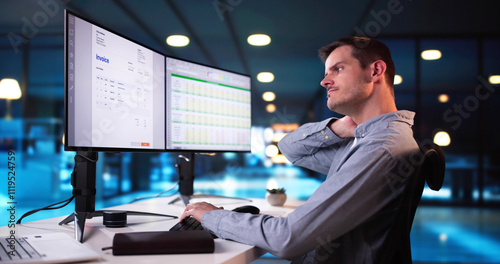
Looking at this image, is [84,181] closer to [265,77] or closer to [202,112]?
[202,112]

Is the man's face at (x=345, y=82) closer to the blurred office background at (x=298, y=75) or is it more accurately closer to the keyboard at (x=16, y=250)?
the keyboard at (x=16, y=250)

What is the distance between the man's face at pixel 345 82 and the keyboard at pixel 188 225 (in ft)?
2.08

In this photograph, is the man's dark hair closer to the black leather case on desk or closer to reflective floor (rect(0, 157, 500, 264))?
the black leather case on desk

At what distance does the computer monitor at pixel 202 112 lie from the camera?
171 cm

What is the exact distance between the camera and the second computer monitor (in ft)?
5.59

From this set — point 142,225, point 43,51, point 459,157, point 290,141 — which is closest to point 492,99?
point 459,157

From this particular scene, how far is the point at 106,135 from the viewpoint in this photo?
1247 mm

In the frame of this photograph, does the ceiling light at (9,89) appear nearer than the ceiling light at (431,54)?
No

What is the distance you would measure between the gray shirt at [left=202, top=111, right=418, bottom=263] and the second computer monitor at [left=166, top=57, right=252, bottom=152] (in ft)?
2.41

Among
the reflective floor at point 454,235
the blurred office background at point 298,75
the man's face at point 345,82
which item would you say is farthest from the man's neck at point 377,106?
the blurred office background at point 298,75

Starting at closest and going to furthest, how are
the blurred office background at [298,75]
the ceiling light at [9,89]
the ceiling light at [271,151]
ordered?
1. the blurred office background at [298,75]
2. the ceiling light at [9,89]
3. the ceiling light at [271,151]

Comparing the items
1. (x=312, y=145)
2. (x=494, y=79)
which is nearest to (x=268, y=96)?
(x=494, y=79)

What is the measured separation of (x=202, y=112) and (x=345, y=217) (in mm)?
1071

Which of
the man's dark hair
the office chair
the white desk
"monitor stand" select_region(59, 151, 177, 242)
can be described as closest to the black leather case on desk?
the white desk
